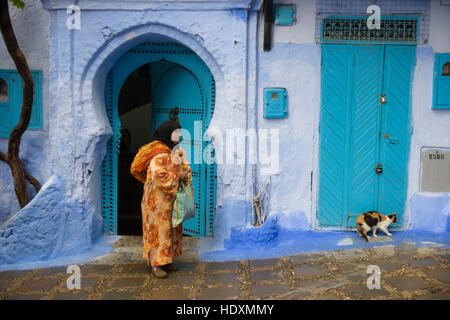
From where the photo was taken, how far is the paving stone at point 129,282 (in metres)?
4.60

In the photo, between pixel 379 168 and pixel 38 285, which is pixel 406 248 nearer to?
pixel 379 168

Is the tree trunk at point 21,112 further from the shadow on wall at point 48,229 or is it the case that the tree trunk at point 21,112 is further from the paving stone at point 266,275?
the paving stone at point 266,275

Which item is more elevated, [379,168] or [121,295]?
[379,168]

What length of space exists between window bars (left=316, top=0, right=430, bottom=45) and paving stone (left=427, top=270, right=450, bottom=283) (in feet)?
9.23

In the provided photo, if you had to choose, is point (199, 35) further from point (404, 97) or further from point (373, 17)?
point (404, 97)

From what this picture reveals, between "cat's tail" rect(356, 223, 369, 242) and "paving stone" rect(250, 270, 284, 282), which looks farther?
"cat's tail" rect(356, 223, 369, 242)

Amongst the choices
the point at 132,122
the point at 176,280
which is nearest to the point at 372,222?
the point at 176,280

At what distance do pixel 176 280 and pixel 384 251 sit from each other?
97.0 inches

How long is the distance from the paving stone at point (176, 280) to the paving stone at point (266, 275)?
2.17 ft

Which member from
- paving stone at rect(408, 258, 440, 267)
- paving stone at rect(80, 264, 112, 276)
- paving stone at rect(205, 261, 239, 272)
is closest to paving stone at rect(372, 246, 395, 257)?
paving stone at rect(408, 258, 440, 267)

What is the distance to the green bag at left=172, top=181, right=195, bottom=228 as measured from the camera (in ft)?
15.7

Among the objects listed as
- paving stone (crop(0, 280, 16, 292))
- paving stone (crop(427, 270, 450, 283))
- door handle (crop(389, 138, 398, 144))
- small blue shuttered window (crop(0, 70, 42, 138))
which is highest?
small blue shuttered window (crop(0, 70, 42, 138))

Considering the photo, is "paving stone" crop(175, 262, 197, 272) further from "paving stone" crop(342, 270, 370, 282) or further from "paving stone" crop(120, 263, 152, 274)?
"paving stone" crop(342, 270, 370, 282)

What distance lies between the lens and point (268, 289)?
444cm
